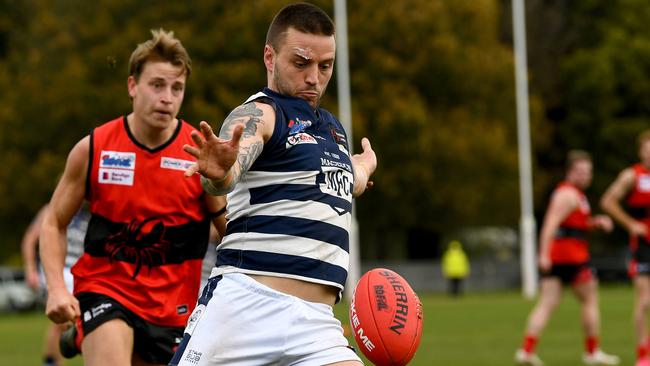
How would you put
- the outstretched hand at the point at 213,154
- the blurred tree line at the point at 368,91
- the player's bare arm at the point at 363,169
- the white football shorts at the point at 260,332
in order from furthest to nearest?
1. the blurred tree line at the point at 368,91
2. the player's bare arm at the point at 363,169
3. the white football shorts at the point at 260,332
4. the outstretched hand at the point at 213,154

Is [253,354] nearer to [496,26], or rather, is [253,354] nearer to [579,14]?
[496,26]

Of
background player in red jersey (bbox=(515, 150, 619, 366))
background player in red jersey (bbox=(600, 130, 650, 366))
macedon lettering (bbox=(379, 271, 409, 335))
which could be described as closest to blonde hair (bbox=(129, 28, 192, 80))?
macedon lettering (bbox=(379, 271, 409, 335))

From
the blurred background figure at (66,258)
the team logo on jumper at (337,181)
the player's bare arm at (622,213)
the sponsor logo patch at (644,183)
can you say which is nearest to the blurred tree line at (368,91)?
the blurred background figure at (66,258)

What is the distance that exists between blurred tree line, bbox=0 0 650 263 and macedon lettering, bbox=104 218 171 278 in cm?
3174

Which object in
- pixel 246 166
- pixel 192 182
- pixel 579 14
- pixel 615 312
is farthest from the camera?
pixel 579 14

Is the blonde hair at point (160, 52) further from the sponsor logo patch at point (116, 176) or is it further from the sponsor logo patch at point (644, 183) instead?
the sponsor logo patch at point (644, 183)

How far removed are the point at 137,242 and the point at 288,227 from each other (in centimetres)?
182

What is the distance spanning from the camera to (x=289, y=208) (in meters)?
5.19

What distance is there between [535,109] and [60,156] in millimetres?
16560

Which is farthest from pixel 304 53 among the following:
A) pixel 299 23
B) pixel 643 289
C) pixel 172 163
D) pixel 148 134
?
pixel 643 289

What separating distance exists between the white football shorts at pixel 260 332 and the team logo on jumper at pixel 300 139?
60 centimetres

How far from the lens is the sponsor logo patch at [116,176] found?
6746 millimetres

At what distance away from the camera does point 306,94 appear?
5320 mm

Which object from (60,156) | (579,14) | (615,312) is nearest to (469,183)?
(579,14)
